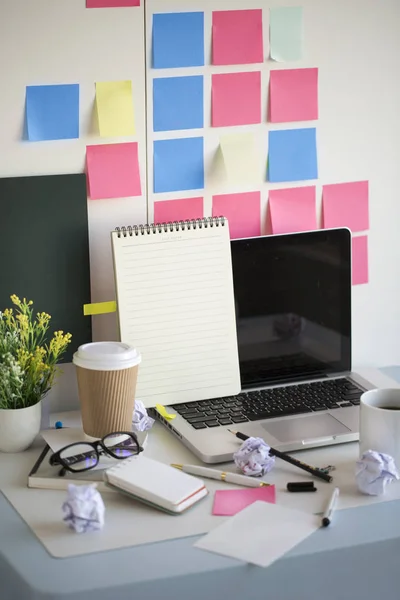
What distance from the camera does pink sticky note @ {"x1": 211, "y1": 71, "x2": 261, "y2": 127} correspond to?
1718 millimetres

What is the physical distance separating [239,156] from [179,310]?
1.01 feet

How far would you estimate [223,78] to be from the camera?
5.63 feet

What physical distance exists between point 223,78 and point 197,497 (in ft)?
2.51

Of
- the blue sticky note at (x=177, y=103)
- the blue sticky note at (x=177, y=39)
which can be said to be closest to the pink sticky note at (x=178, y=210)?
the blue sticky note at (x=177, y=103)

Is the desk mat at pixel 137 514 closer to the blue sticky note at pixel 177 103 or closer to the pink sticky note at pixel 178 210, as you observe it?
the pink sticky note at pixel 178 210

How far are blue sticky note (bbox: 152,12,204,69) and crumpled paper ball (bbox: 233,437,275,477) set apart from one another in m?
0.67

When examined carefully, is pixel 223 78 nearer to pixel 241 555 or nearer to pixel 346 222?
pixel 346 222

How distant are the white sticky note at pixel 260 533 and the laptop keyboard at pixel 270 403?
299mm

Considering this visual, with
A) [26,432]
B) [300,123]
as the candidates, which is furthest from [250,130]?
[26,432]

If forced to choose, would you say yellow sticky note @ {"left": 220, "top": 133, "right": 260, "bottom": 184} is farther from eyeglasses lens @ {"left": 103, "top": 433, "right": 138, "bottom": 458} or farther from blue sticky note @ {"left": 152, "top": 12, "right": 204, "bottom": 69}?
eyeglasses lens @ {"left": 103, "top": 433, "right": 138, "bottom": 458}

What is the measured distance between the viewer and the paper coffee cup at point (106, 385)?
57.6 inches

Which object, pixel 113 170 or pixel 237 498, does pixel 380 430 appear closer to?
pixel 237 498

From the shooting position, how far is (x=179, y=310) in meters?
1.67

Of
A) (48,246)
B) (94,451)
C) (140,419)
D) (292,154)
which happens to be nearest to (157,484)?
(94,451)
